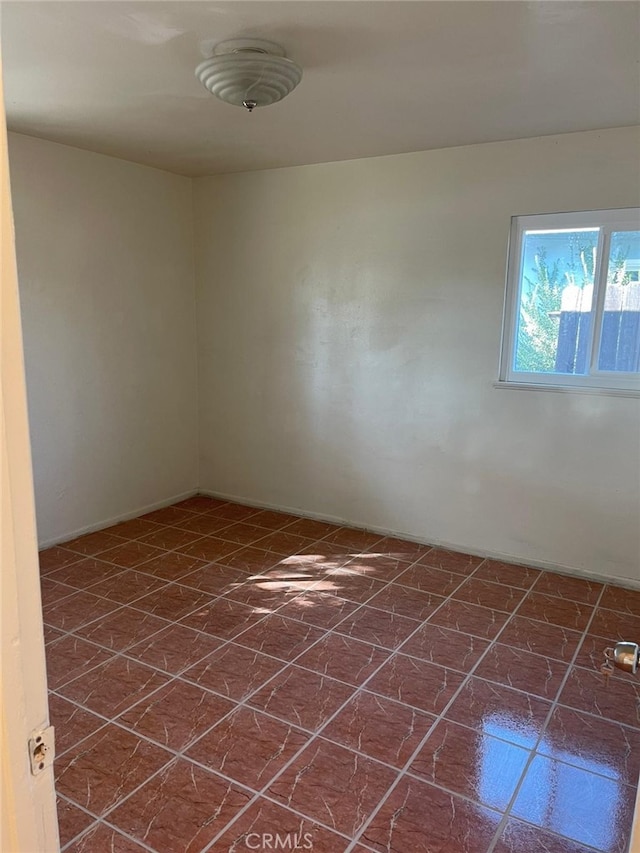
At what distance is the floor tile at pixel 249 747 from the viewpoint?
6.60 ft

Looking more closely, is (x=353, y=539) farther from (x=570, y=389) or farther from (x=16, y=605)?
(x=16, y=605)

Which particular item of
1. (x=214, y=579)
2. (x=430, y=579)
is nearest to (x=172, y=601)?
(x=214, y=579)

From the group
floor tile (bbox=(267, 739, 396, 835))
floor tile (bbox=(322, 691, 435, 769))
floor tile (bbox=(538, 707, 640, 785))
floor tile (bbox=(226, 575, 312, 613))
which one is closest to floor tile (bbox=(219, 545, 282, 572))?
floor tile (bbox=(226, 575, 312, 613))

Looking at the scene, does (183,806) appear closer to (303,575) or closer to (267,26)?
(303,575)

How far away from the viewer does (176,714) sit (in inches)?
90.3

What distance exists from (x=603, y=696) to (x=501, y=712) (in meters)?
0.45

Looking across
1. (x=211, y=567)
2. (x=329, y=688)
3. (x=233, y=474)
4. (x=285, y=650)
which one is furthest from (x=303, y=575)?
(x=233, y=474)

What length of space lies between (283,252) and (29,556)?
3861 mm

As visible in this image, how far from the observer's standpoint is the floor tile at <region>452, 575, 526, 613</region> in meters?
3.21

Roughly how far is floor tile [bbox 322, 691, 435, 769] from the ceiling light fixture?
7.99 feet

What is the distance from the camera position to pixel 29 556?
66 cm

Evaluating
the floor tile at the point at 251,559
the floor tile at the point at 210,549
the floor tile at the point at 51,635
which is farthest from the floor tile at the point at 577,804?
the floor tile at the point at 210,549

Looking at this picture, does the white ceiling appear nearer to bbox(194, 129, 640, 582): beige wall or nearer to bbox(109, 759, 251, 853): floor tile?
bbox(194, 129, 640, 582): beige wall

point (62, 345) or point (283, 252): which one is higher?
point (283, 252)
